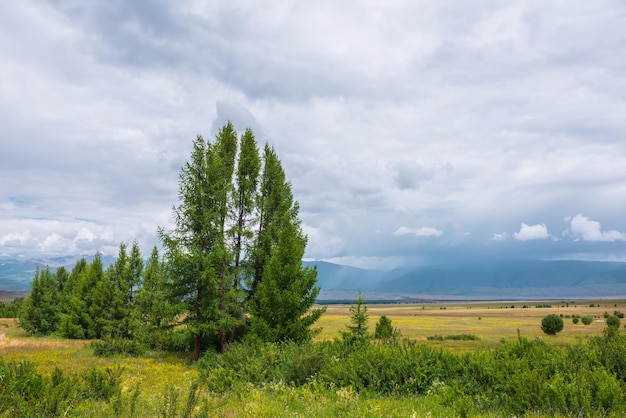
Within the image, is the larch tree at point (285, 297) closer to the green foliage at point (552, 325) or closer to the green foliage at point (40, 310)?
the green foliage at point (552, 325)

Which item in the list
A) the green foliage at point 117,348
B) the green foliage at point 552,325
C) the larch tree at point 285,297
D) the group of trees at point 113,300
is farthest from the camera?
the green foliage at point 552,325

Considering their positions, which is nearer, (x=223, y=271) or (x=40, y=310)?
(x=223, y=271)

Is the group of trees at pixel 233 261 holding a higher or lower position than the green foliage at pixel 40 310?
higher

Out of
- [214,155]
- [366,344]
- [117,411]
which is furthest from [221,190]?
[117,411]

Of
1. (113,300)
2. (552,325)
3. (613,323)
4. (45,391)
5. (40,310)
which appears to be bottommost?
(40,310)

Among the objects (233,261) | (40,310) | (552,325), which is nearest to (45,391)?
(233,261)

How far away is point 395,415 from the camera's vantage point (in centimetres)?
820

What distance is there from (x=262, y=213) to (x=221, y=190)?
5.02 metres

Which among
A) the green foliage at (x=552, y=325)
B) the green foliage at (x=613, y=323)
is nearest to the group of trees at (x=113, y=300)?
the green foliage at (x=613, y=323)

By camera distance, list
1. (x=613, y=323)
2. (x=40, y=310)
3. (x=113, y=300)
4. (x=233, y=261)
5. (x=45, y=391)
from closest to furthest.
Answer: (x=45, y=391)
(x=613, y=323)
(x=233, y=261)
(x=113, y=300)
(x=40, y=310)

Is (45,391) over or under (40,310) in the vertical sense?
over

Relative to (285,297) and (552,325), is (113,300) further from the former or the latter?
(552,325)

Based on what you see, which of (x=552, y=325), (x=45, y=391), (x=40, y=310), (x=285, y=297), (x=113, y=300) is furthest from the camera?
(x=40, y=310)

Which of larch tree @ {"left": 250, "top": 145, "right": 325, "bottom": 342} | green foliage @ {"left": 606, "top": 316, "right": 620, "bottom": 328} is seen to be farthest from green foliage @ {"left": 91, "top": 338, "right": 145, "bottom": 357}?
green foliage @ {"left": 606, "top": 316, "right": 620, "bottom": 328}
